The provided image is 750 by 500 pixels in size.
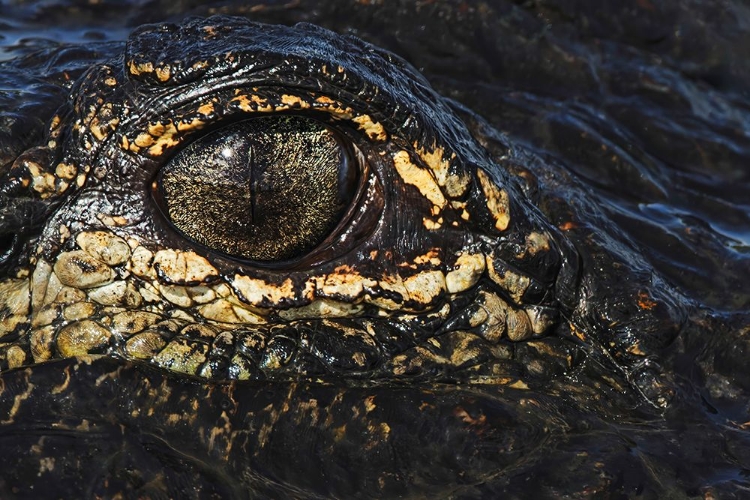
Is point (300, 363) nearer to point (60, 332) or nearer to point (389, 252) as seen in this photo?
point (389, 252)

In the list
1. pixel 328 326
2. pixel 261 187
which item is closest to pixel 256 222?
pixel 261 187

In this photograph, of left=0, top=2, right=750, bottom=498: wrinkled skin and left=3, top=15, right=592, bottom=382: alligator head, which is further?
left=3, top=15, right=592, bottom=382: alligator head

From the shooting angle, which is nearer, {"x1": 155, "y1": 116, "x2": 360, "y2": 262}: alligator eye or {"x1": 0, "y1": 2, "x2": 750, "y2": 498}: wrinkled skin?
{"x1": 0, "y1": 2, "x2": 750, "y2": 498}: wrinkled skin

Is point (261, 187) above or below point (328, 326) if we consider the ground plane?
above

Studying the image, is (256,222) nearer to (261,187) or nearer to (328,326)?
(261,187)
